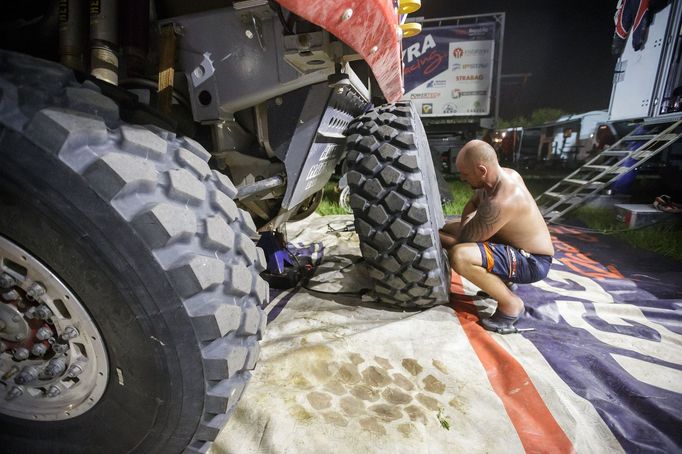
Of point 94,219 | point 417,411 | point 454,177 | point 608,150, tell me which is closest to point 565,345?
point 417,411

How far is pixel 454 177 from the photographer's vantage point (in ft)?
25.6

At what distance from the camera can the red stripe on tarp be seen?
3.85 feet

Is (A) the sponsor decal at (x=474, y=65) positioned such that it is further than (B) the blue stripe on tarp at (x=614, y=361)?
Yes

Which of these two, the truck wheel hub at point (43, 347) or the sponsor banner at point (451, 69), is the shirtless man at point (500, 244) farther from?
the sponsor banner at point (451, 69)

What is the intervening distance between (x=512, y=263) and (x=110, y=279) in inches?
82.4

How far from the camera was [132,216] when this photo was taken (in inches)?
24.6

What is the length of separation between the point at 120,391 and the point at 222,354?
263 mm

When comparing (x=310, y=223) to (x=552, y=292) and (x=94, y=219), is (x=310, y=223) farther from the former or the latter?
(x=94, y=219)

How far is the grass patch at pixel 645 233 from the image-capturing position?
3.23m

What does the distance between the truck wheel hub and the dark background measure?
1224 centimetres

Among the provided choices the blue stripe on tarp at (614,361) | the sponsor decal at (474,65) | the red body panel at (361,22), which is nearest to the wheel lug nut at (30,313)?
the red body panel at (361,22)

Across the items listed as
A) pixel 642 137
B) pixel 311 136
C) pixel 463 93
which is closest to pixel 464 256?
pixel 311 136

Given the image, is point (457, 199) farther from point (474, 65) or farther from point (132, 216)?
point (132, 216)

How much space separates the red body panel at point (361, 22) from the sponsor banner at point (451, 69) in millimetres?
7659
